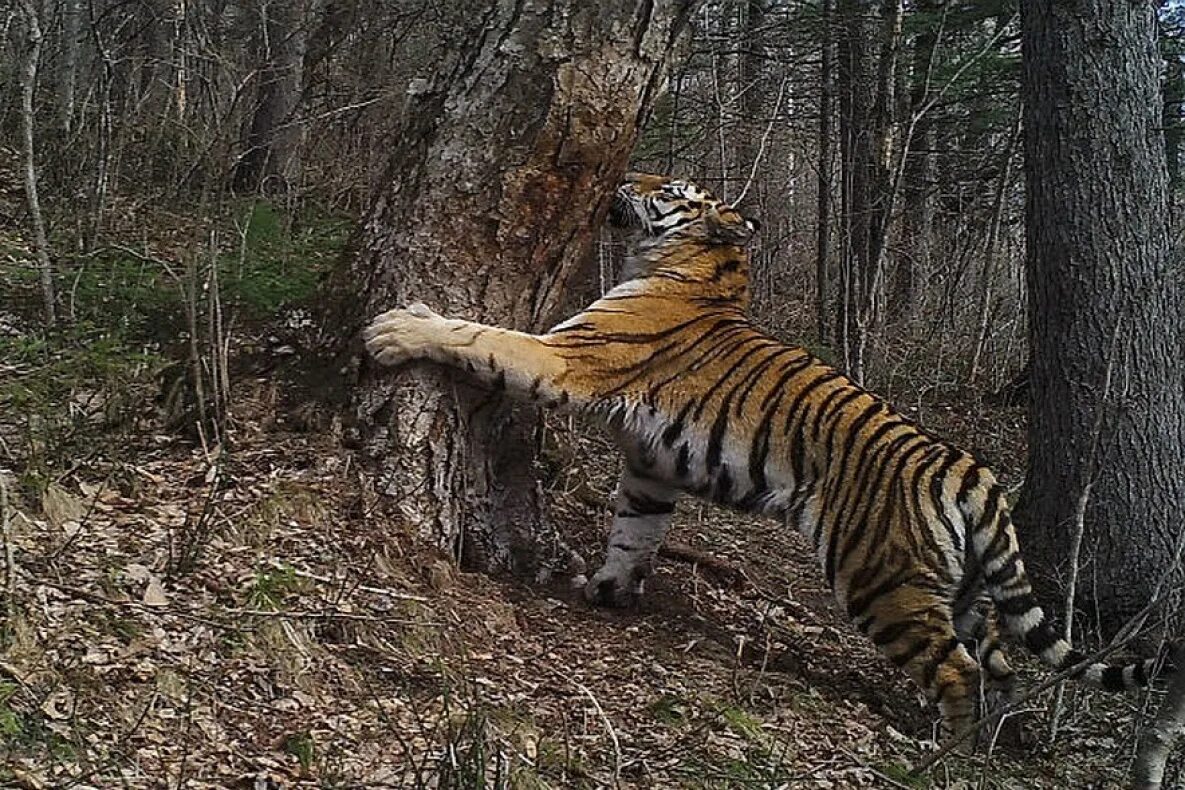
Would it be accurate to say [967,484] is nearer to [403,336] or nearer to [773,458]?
[773,458]

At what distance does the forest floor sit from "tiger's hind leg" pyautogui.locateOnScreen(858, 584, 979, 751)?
181 millimetres

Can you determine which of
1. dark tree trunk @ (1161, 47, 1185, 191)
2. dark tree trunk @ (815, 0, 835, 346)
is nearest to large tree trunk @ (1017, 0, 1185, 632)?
dark tree trunk @ (815, 0, 835, 346)

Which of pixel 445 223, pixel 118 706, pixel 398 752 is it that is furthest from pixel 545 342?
pixel 118 706

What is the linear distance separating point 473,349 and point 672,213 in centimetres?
139

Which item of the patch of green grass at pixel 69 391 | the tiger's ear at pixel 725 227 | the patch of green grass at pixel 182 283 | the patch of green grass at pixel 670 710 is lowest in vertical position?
the patch of green grass at pixel 670 710

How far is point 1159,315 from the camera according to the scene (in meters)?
5.93

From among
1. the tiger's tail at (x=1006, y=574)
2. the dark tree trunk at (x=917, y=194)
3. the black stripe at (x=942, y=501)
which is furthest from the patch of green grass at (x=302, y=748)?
the dark tree trunk at (x=917, y=194)

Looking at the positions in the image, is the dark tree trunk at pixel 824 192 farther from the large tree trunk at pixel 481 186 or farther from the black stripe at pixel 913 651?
the black stripe at pixel 913 651

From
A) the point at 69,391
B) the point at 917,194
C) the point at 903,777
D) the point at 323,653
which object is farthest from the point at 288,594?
the point at 917,194

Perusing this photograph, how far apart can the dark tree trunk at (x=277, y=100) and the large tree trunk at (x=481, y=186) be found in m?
3.48

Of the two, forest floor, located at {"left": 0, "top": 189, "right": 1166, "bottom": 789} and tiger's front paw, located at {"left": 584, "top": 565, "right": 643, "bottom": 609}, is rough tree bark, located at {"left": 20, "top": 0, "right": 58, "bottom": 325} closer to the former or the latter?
forest floor, located at {"left": 0, "top": 189, "right": 1166, "bottom": 789}

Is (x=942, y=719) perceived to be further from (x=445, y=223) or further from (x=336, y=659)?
(x=445, y=223)

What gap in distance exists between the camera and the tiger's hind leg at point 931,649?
437 centimetres

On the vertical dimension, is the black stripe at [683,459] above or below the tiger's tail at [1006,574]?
above
